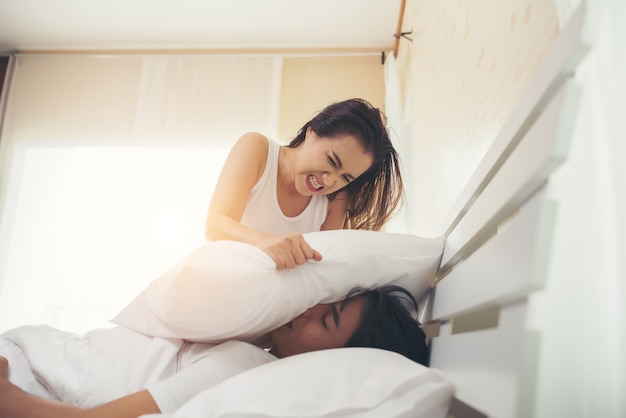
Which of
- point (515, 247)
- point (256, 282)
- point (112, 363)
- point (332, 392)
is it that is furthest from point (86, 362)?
point (515, 247)

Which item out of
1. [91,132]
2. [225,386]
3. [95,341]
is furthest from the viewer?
[91,132]

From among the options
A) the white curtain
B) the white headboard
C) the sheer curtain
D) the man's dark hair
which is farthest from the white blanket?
the sheer curtain

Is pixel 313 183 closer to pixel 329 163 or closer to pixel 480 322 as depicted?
pixel 329 163

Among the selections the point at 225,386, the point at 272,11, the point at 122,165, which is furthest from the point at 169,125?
the point at 225,386

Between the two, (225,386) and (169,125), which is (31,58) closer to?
(169,125)

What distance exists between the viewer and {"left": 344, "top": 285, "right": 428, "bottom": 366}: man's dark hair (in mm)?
876

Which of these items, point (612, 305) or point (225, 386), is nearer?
point (612, 305)

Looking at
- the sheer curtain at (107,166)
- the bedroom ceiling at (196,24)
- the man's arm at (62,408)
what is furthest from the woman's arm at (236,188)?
the bedroom ceiling at (196,24)

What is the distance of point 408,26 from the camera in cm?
257

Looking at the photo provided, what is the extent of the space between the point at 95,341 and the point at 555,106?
937 mm

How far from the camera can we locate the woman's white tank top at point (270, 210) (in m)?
1.42

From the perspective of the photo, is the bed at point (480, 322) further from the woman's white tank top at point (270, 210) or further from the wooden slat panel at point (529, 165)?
the woman's white tank top at point (270, 210)

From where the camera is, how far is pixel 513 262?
1.57 ft

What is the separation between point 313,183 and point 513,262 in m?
0.85
